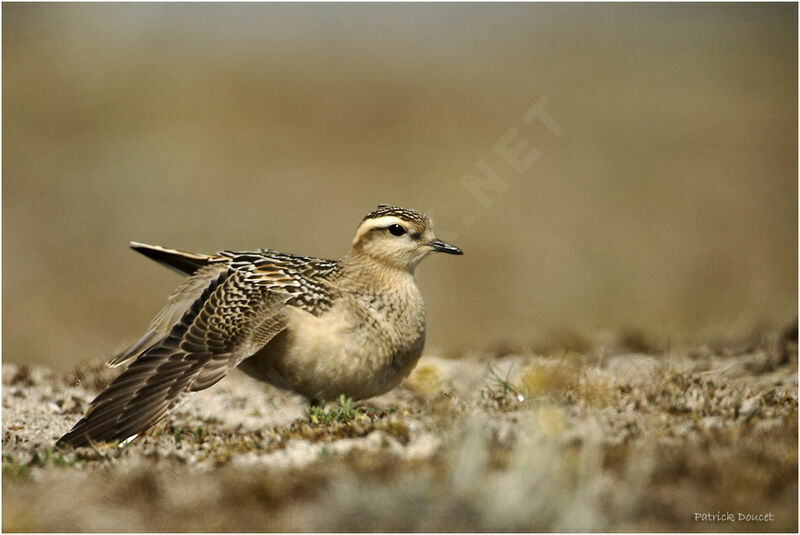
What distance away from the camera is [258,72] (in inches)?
1806

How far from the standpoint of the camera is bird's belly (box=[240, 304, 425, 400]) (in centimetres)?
866

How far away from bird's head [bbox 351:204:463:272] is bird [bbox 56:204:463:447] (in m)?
0.01

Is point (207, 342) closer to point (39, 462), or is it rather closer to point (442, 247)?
point (39, 462)

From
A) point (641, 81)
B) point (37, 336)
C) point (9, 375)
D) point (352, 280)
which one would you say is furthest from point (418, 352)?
point (641, 81)

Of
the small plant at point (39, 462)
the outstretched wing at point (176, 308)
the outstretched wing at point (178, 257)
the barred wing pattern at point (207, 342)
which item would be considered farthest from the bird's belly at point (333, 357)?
the small plant at point (39, 462)

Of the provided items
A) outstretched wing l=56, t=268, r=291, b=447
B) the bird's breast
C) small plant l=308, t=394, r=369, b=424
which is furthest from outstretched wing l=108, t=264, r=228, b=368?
small plant l=308, t=394, r=369, b=424

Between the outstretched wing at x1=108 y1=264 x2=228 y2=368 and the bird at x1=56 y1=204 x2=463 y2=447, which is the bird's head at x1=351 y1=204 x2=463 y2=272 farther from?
the outstretched wing at x1=108 y1=264 x2=228 y2=368

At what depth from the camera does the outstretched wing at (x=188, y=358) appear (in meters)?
8.09

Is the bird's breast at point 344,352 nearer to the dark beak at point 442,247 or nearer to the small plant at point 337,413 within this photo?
the small plant at point 337,413

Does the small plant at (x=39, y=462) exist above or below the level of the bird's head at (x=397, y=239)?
below

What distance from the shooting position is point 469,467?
20.0 ft
